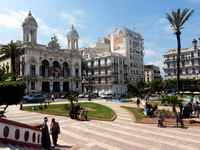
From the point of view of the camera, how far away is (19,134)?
24.0 feet

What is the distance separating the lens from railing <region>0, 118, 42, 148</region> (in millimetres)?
6641

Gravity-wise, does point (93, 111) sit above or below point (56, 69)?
below

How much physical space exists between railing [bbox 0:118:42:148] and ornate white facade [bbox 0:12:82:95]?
37.9 meters

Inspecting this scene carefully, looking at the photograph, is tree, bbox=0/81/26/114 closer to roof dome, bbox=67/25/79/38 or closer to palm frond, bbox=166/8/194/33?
palm frond, bbox=166/8/194/33

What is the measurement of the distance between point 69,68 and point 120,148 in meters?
48.4

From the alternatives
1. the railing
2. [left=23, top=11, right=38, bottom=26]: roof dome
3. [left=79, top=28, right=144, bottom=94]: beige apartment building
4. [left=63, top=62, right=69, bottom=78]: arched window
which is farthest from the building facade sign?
the railing

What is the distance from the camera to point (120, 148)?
878cm

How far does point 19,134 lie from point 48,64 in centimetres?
4480

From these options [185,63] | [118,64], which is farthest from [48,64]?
[185,63]

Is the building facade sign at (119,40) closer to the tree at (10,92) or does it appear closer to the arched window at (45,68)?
the arched window at (45,68)

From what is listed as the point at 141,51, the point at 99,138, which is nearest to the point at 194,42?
the point at 99,138

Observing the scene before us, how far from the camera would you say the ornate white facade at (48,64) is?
45.1 m

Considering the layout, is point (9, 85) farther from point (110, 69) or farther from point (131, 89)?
point (110, 69)

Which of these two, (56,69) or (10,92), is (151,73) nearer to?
(56,69)
